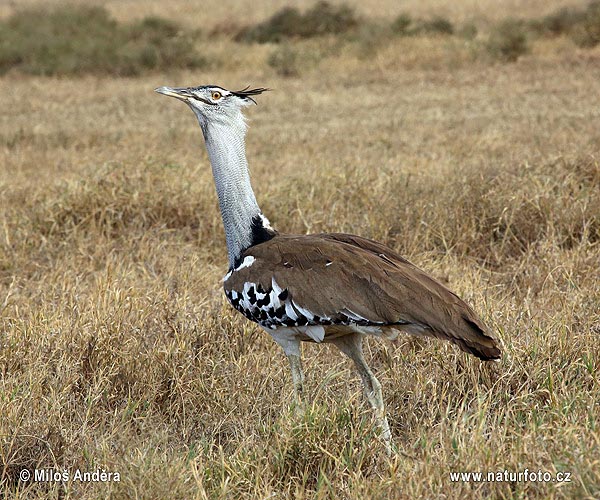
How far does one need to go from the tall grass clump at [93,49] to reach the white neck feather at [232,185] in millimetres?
10696

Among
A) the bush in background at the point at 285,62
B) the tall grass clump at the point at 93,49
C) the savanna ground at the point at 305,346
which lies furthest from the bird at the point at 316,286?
the tall grass clump at the point at 93,49

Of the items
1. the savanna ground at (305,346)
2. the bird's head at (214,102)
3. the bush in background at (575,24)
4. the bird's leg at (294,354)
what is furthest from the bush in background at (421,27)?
the bird's leg at (294,354)

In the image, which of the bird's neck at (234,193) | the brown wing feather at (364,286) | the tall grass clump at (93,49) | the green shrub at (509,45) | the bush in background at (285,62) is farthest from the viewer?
the tall grass clump at (93,49)

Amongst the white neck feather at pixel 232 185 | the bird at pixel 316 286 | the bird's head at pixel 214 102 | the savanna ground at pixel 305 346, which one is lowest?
the savanna ground at pixel 305 346

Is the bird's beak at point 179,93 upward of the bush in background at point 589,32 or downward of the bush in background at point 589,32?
upward

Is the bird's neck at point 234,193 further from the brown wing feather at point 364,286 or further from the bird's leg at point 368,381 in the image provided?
the bird's leg at point 368,381

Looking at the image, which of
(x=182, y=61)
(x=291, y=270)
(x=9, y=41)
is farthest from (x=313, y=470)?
(x=9, y=41)

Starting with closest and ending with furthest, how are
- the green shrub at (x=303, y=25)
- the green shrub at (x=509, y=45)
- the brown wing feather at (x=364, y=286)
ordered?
the brown wing feather at (x=364, y=286)
the green shrub at (x=509, y=45)
the green shrub at (x=303, y=25)

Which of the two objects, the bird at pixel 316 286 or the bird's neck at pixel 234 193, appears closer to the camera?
the bird at pixel 316 286

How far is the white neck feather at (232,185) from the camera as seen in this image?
3.10 meters

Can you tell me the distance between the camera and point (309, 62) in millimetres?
13148

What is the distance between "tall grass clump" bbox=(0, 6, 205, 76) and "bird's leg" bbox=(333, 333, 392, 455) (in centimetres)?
1116

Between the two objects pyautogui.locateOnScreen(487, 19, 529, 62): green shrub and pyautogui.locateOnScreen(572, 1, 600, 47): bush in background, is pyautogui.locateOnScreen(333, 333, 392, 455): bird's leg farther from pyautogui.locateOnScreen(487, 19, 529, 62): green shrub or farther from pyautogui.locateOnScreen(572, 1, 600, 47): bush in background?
pyautogui.locateOnScreen(572, 1, 600, 47): bush in background

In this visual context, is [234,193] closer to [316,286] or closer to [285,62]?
[316,286]
